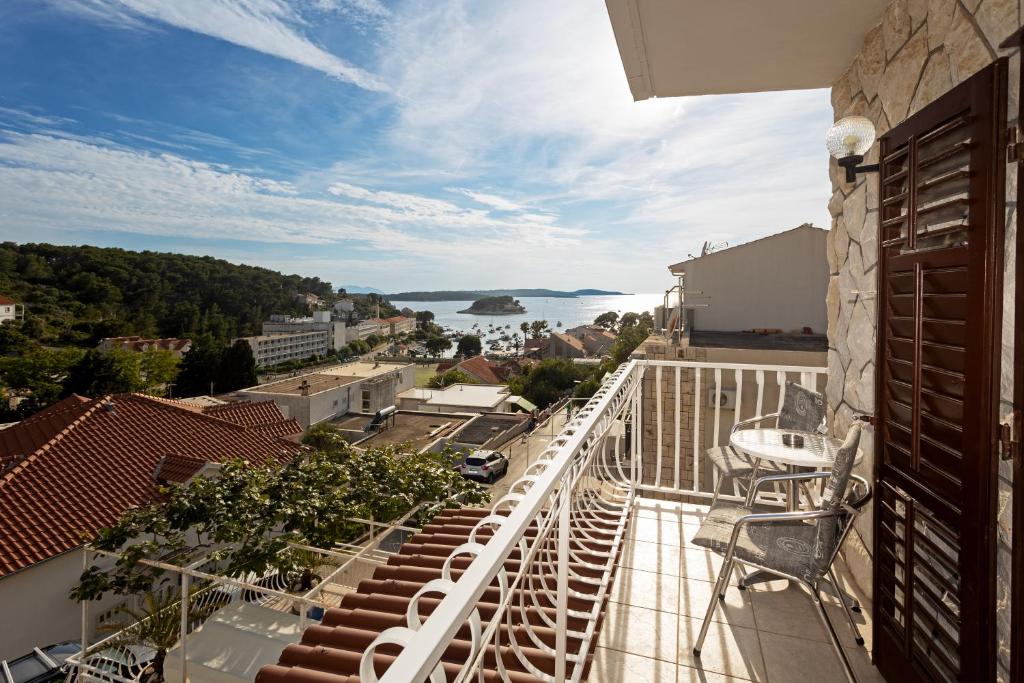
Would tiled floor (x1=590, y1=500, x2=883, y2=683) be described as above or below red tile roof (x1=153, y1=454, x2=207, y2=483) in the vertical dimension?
above

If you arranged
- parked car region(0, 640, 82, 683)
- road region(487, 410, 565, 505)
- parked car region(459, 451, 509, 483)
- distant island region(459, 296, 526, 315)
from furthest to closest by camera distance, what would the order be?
1. distant island region(459, 296, 526, 315)
2. road region(487, 410, 565, 505)
3. parked car region(459, 451, 509, 483)
4. parked car region(0, 640, 82, 683)

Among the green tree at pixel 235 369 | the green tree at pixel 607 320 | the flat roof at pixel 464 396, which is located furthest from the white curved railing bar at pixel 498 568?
the green tree at pixel 607 320

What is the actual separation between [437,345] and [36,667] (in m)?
78.9

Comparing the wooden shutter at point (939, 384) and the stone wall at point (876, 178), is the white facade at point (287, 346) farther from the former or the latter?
the wooden shutter at point (939, 384)

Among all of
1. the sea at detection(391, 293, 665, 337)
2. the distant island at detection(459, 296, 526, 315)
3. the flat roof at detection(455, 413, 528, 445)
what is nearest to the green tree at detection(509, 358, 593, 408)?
the flat roof at detection(455, 413, 528, 445)

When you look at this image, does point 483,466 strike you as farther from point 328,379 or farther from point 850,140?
point 328,379

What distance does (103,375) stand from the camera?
105 ft

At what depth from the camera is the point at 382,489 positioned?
7547 mm

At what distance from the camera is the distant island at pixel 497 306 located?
167m

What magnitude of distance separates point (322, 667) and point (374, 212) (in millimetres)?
85178

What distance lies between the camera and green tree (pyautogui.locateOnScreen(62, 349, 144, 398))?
103ft

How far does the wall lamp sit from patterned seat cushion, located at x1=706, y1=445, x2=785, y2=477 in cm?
161

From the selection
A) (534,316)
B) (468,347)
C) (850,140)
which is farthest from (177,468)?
(534,316)

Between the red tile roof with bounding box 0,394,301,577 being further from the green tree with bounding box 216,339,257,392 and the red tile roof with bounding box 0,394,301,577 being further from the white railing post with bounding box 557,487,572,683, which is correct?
the green tree with bounding box 216,339,257,392
